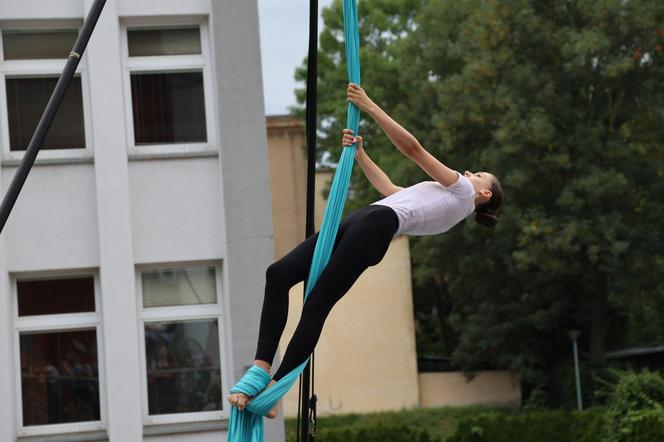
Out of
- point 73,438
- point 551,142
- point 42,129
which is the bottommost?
point 73,438

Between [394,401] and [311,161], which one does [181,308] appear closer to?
[311,161]

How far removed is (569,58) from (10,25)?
1538 cm

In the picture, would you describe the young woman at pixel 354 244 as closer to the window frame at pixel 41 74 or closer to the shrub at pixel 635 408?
the window frame at pixel 41 74

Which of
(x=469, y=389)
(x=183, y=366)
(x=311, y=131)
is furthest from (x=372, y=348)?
(x=311, y=131)

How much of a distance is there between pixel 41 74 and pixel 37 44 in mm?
298

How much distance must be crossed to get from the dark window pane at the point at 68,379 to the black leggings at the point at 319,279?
722 centimetres

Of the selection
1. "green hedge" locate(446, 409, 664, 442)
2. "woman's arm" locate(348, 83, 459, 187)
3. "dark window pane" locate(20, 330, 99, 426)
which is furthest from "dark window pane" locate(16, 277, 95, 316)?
"green hedge" locate(446, 409, 664, 442)

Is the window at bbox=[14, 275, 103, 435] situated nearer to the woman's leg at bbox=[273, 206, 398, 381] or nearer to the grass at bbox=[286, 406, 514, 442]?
the woman's leg at bbox=[273, 206, 398, 381]

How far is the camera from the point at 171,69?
1227 cm

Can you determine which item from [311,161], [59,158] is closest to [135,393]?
[59,158]

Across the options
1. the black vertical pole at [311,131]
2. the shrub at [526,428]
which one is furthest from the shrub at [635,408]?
the black vertical pole at [311,131]

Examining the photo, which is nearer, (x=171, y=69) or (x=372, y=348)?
(x=171, y=69)

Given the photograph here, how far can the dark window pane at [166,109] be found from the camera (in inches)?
483

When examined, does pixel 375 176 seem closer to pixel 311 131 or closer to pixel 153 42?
pixel 311 131
